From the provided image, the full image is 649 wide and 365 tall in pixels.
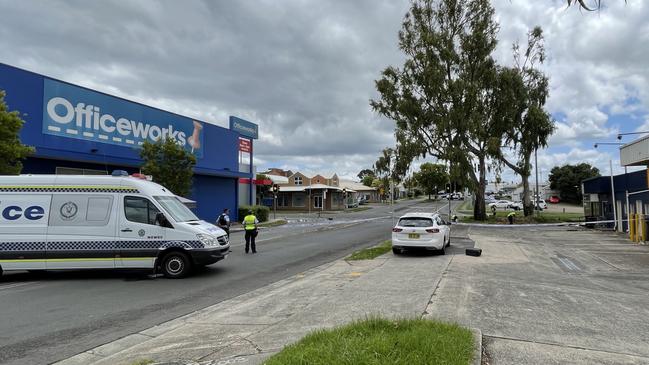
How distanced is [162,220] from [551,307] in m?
9.00

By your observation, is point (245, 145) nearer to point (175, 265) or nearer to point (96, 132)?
point (96, 132)

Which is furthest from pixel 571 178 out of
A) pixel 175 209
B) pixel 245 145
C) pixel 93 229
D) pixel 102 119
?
pixel 93 229

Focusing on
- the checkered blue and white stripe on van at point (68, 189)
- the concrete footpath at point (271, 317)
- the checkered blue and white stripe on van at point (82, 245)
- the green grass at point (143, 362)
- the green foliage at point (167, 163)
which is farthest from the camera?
the green foliage at point (167, 163)

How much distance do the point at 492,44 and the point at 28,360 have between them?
38.1 m

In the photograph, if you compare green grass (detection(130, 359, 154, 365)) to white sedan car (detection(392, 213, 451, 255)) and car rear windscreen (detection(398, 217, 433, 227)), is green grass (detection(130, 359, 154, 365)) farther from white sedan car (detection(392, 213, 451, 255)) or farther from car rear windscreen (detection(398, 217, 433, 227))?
car rear windscreen (detection(398, 217, 433, 227))

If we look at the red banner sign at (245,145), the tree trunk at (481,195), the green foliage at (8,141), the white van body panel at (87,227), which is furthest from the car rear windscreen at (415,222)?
the red banner sign at (245,145)

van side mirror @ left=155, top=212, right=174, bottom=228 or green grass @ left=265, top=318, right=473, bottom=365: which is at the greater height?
van side mirror @ left=155, top=212, right=174, bottom=228

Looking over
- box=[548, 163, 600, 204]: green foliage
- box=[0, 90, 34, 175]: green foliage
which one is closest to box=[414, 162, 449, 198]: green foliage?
box=[548, 163, 600, 204]: green foliage

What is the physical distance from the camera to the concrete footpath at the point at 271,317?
5.41 metres

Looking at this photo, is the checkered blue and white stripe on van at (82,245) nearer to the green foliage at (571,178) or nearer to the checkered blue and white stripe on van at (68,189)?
the checkered blue and white stripe on van at (68,189)

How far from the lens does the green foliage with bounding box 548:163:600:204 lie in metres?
84.3

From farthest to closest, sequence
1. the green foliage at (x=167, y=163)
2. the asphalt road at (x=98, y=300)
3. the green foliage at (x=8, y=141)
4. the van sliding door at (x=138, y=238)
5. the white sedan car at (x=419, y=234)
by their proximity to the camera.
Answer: the green foliage at (x=167, y=163) → the white sedan car at (x=419, y=234) → the green foliage at (x=8, y=141) → the van sliding door at (x=138, y=238) → the asphalt road at (x=98, y=300)

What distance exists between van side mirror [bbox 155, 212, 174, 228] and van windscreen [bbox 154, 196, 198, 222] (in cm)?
21

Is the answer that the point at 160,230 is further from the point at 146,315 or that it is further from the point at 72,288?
the point at 146,315
